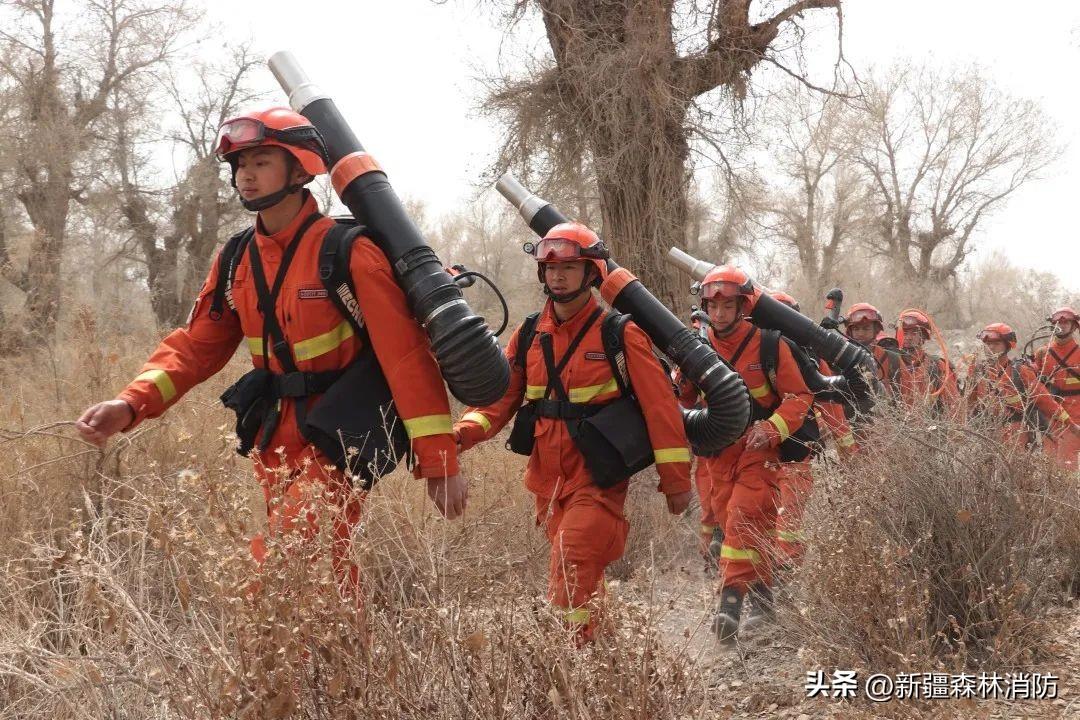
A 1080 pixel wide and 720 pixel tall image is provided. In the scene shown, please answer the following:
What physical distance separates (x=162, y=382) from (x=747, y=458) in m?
3.74

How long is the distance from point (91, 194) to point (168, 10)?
15.9 ft

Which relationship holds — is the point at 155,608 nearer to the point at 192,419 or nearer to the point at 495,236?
the point at 192,419

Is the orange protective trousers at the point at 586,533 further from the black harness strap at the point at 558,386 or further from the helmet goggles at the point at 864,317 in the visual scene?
the helmet goggles at the point at 864,317

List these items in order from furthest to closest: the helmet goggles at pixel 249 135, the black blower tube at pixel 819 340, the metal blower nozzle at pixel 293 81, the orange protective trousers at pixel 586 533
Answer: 1. the black blower tube at pixel 819 340
2. the orange protective trousers at pixel 586 533
3. the metal blower nozzle at pixel 293 81
4. the helmet goggles at pixel 249 135

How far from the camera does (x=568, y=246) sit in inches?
173

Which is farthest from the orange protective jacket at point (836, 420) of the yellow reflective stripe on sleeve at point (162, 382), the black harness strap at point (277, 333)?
the yellow reflective stripe on sleeve at point (162, 382)

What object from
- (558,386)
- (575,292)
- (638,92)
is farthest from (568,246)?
(638,92)

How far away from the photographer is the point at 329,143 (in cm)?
354

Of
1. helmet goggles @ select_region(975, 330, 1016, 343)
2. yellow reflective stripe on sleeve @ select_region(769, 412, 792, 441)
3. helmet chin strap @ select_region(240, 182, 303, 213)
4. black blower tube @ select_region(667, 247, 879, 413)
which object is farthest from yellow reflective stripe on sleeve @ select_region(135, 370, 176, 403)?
helmet goggles @ select_region(975, 330, 1016, 343)

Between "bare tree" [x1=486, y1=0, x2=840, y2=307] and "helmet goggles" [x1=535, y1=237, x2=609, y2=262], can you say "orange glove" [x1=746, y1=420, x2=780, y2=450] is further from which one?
"bare tree" [x1=486, y1=0, x2=840, y2=307]

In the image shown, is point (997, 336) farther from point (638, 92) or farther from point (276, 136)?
point (276, 136)

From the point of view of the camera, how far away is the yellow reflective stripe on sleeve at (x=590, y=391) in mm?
4234

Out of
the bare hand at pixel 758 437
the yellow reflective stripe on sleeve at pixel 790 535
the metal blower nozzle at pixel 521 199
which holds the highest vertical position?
the metal blower nozzle at pixel 521 199

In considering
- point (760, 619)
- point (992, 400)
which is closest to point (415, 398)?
point (760, 619)
